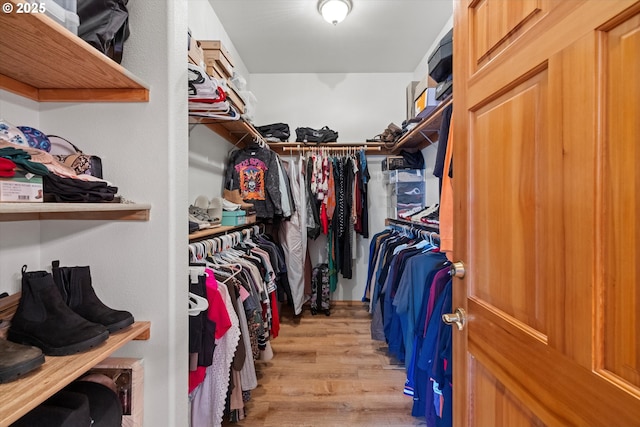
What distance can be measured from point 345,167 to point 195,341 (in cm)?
222

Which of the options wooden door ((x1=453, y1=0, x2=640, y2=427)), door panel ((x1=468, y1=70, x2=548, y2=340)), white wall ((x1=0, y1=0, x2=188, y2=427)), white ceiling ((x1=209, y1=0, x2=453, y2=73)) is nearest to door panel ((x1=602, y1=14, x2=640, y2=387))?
wooden door ((x1=453, y1=0, x2=640, y2=427))

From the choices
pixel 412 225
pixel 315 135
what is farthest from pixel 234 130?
pixel 412 225

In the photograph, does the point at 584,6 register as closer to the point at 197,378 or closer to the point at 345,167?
the point at 197,378

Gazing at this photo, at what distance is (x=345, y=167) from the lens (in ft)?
9.50

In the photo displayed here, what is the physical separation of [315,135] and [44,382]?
108 inches

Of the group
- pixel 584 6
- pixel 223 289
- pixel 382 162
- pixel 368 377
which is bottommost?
pixel 368 377

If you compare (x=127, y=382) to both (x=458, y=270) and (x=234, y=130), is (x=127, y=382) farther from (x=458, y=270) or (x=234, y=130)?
(x=234, y=130)

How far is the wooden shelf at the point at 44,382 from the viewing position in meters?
0.49

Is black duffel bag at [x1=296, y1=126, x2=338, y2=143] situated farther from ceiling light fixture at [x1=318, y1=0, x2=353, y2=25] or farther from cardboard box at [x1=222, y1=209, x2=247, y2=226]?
cardboard box at [x1=222, y1=209, x2=247, y2=226]

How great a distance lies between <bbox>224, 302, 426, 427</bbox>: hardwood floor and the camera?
1577 millimetres

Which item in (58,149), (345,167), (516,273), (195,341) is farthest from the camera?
(345,167)

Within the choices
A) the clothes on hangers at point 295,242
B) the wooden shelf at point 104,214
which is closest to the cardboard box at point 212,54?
the wooden shelf at point 104,214

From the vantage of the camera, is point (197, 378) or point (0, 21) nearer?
point (0, 21)

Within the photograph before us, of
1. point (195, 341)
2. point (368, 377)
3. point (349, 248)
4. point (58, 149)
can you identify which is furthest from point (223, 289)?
point (349, 248)
